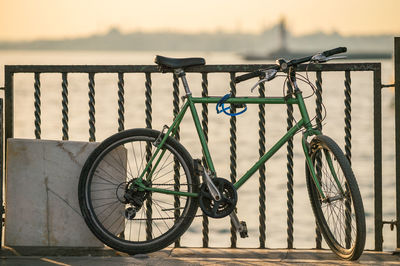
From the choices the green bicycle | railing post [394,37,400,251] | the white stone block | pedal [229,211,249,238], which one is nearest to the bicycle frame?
the green bicycle

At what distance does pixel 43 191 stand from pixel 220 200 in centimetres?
106

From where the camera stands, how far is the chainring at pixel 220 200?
411cm

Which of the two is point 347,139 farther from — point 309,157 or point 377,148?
point 309,157

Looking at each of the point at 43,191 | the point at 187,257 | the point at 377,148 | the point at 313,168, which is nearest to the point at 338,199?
the point at 313,168

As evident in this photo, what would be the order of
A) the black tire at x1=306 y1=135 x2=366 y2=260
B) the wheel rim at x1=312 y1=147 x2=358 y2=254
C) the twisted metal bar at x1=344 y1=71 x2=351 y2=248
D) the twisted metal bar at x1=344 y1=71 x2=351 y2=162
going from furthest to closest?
the twisted metal bar at x1=344 y1=71 x2=351 y2=162 < the twisted metal bar at x1=344 y1=71 x2=351 y2=248 < the wheel rim at x1=312 y1=147 x2=358 y2=254 < the black tire at x1=306 y1=135 x2=366 y2=260

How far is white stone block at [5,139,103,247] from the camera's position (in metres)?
4.48

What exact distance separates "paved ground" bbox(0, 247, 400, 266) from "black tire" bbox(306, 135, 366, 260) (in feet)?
0.40

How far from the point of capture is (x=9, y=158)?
14.7 ft

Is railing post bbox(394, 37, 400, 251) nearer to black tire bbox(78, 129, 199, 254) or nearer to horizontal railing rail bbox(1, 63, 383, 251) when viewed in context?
horizontal railing rail bbox(1, 63, 383, 251)

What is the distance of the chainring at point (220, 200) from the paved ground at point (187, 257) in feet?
0.97

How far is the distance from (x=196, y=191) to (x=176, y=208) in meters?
0.14

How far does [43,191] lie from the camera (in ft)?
14.8

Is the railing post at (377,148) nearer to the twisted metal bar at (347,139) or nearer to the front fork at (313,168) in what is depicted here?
the twisted metal bar at (347,139)

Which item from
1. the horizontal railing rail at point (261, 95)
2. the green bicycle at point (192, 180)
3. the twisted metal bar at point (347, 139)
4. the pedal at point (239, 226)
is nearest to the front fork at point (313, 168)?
the green bicycle at point (192, 180)
